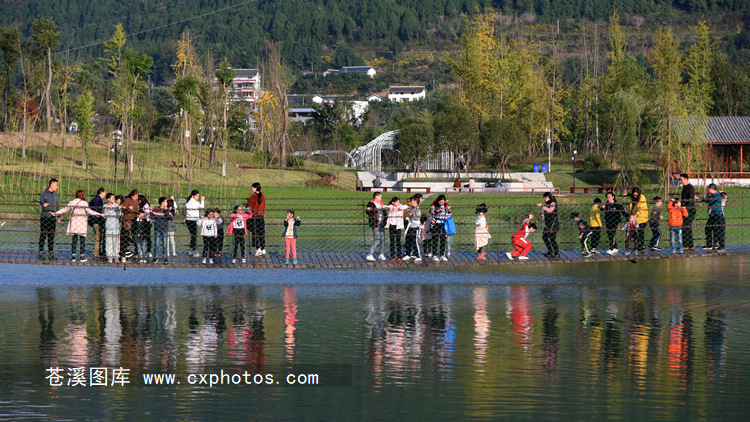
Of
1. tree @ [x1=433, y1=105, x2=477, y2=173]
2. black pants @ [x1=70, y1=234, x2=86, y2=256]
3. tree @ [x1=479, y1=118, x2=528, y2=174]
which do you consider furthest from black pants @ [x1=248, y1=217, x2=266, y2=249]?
tree @ [x1=479, y1=118, x2=528, y2=174]

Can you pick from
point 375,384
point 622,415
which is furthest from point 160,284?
point 622,415

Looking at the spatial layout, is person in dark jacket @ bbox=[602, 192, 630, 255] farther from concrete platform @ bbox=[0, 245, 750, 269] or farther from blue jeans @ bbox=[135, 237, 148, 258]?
blue jeans @ bbox=[135, 237, 148, 258]

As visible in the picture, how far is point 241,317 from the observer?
1415 centimetres

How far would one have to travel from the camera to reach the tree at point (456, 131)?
5378 centimetres

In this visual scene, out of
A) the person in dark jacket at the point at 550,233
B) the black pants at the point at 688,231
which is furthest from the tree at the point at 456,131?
the person in dark jacket at the point at 550,233

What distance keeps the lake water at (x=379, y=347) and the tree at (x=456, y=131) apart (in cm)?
3544

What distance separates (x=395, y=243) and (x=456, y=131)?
35.6 meters

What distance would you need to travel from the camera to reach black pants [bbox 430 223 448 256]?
63.8 feet

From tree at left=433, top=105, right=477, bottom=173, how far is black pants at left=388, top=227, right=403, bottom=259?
112ft

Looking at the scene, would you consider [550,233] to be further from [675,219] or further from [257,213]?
[257,213]

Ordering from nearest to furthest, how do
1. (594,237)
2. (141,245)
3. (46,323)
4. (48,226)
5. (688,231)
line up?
(46,323), (48,226), (141,245), (594,237), (688,231)

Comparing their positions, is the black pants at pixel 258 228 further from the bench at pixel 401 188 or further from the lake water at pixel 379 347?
the bench at pixel 401 188

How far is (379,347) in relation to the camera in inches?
469

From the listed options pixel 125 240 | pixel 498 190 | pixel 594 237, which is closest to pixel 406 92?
pixel 498 190
